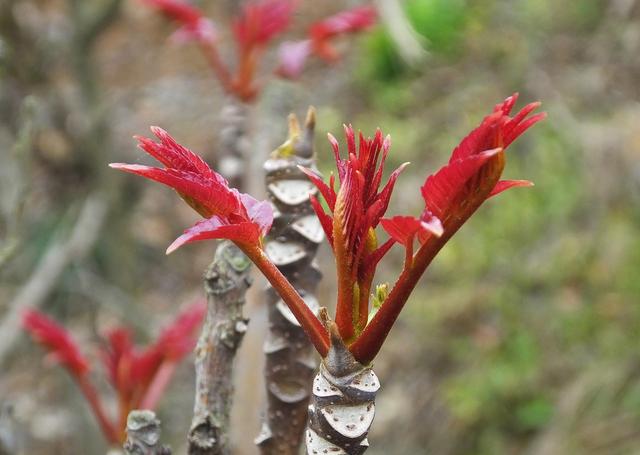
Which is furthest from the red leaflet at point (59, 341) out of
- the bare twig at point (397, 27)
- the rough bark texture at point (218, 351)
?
the bare twig at point (397, 27)

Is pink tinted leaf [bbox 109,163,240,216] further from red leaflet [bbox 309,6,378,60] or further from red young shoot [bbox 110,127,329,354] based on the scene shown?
red leaflet [bbox 309,6,378,60]

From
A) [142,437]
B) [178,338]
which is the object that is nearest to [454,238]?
[178,338]

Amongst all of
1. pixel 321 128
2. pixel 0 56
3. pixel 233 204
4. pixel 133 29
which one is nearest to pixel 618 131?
pixel 321 128

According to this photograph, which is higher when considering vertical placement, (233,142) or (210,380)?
(233,142)

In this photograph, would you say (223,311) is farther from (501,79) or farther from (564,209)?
(501,79)

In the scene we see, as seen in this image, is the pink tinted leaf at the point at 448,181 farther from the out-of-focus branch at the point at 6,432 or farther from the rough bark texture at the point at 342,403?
the out-of-focus branch at the point at 6,432

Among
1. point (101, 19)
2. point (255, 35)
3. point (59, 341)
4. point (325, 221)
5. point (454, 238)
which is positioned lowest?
point (325, 221)

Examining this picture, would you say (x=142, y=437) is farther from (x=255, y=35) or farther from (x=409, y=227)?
(x=255, y=35)
